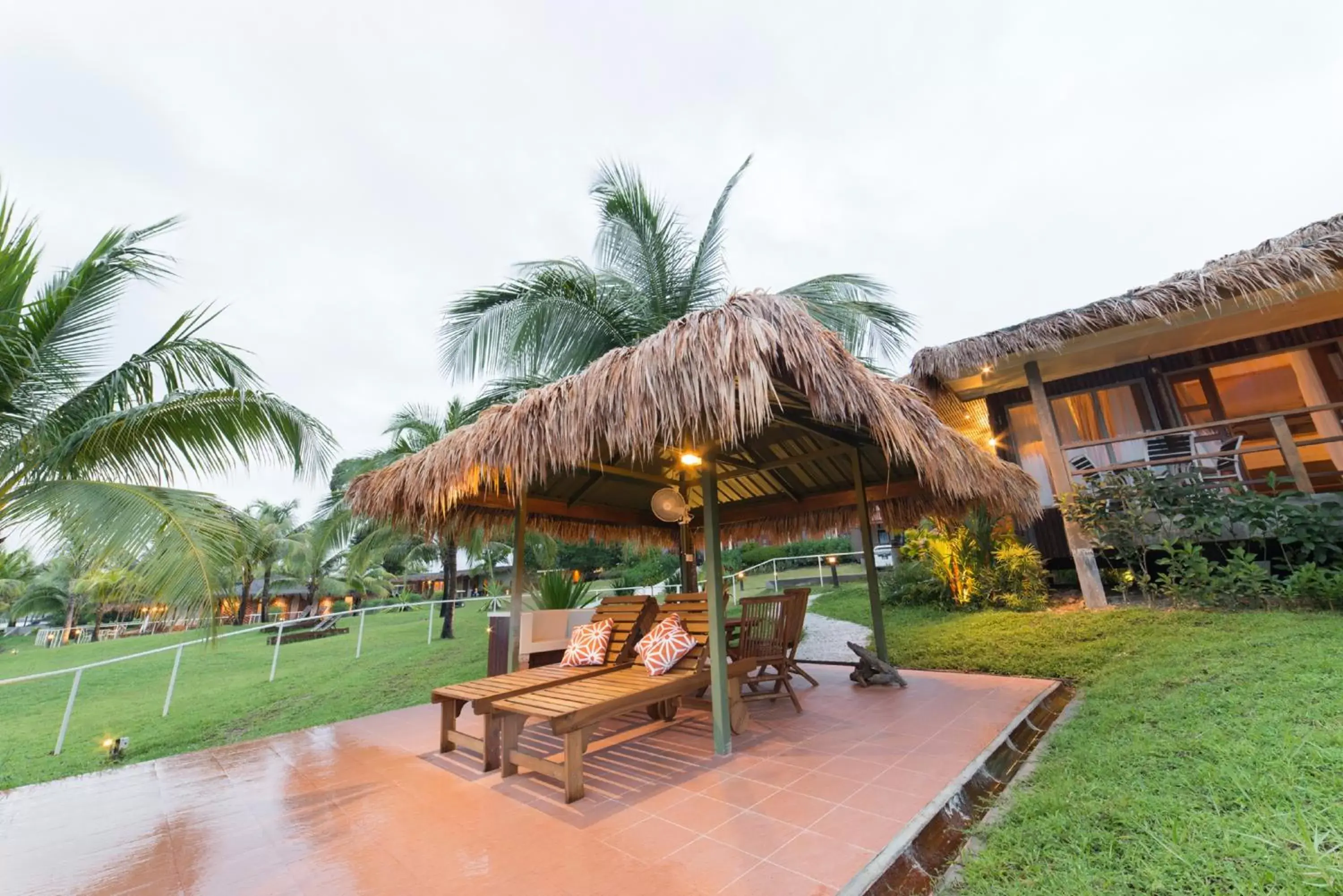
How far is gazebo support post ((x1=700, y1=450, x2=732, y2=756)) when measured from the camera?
3.62 metres

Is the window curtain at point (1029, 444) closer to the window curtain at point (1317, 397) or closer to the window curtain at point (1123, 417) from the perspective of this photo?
the window curtain at point (1123, 417)

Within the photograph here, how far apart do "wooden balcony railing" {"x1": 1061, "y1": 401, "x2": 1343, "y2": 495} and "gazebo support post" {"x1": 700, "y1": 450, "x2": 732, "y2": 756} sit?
5.61 m

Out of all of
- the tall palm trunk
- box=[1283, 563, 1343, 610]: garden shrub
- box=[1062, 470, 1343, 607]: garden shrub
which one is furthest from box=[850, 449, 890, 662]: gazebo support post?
the tall palm trunk

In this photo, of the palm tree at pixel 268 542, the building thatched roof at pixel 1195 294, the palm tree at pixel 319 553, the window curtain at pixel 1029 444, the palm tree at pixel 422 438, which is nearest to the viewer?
the building thatched roof at pixel 1195 294

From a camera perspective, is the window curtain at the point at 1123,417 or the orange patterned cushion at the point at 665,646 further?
the window curtain at the point at 1123,417

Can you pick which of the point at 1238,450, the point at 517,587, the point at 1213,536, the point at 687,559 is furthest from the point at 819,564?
the point at 517,587

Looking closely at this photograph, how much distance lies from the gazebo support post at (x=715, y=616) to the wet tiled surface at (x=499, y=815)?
164 millimetres

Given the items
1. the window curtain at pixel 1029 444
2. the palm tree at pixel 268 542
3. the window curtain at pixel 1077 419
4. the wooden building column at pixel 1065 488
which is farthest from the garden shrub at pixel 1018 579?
the palm tree at pixel 268 542

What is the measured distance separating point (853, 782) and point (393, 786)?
2.81m

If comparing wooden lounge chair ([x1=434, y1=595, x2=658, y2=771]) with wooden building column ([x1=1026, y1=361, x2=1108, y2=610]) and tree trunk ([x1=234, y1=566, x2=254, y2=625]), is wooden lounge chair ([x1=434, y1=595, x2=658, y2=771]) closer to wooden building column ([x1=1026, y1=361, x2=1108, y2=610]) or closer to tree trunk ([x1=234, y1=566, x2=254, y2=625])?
wooden building column ([x1=1026, y1=361, x2=1108, y2=610])

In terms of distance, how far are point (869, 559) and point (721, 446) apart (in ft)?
8.74

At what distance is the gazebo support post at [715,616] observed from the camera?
362cm

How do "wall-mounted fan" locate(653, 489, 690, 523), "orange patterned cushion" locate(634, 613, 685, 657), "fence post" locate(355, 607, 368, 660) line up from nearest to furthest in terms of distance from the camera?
"orange patterned cushion" locate(634, 613, 685, 657), "wall-mounted fan" locate(653, 489, 690, 523), "fence post" locate(355, 607, 368, 660)

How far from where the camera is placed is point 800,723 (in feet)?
13.9
